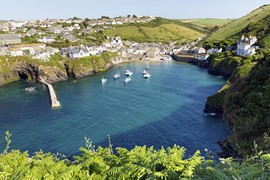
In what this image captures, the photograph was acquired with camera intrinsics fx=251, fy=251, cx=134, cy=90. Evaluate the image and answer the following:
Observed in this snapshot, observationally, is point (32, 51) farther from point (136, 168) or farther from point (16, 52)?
point (136, 168)

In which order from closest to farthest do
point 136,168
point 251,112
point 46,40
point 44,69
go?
point 136,168
point 251,112
point 44,69
point 46,40

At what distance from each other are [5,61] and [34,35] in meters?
61.5

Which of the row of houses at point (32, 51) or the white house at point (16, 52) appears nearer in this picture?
the row of houses at point (32, 51)

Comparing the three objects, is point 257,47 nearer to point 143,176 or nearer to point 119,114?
point 119,114

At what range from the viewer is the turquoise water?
44.3 meters

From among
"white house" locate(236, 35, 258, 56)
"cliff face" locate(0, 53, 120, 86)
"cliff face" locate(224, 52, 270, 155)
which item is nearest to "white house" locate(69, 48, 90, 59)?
"cliff face" locate(0, 53, 120, 86)

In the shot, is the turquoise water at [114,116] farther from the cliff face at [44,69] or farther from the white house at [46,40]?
the white house at [46,40]

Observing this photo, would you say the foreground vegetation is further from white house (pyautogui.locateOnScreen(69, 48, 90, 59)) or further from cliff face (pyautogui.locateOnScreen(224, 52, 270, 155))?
white house (pyautogui.locateOnScreen(69, 48, 90, 59))

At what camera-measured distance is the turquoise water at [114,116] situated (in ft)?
145

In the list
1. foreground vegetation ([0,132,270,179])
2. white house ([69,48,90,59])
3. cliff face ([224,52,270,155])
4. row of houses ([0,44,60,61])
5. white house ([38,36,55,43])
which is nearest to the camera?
foreground vegetation ([0,132,270,179])

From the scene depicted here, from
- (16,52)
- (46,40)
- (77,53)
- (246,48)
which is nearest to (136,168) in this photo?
(246,48)

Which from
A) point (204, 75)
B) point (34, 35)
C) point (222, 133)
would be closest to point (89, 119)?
point (222, 133)

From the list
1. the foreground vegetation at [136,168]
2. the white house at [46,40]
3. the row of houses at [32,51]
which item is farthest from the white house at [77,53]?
the foreground vegetation at [136,168]

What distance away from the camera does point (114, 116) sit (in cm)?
5653
